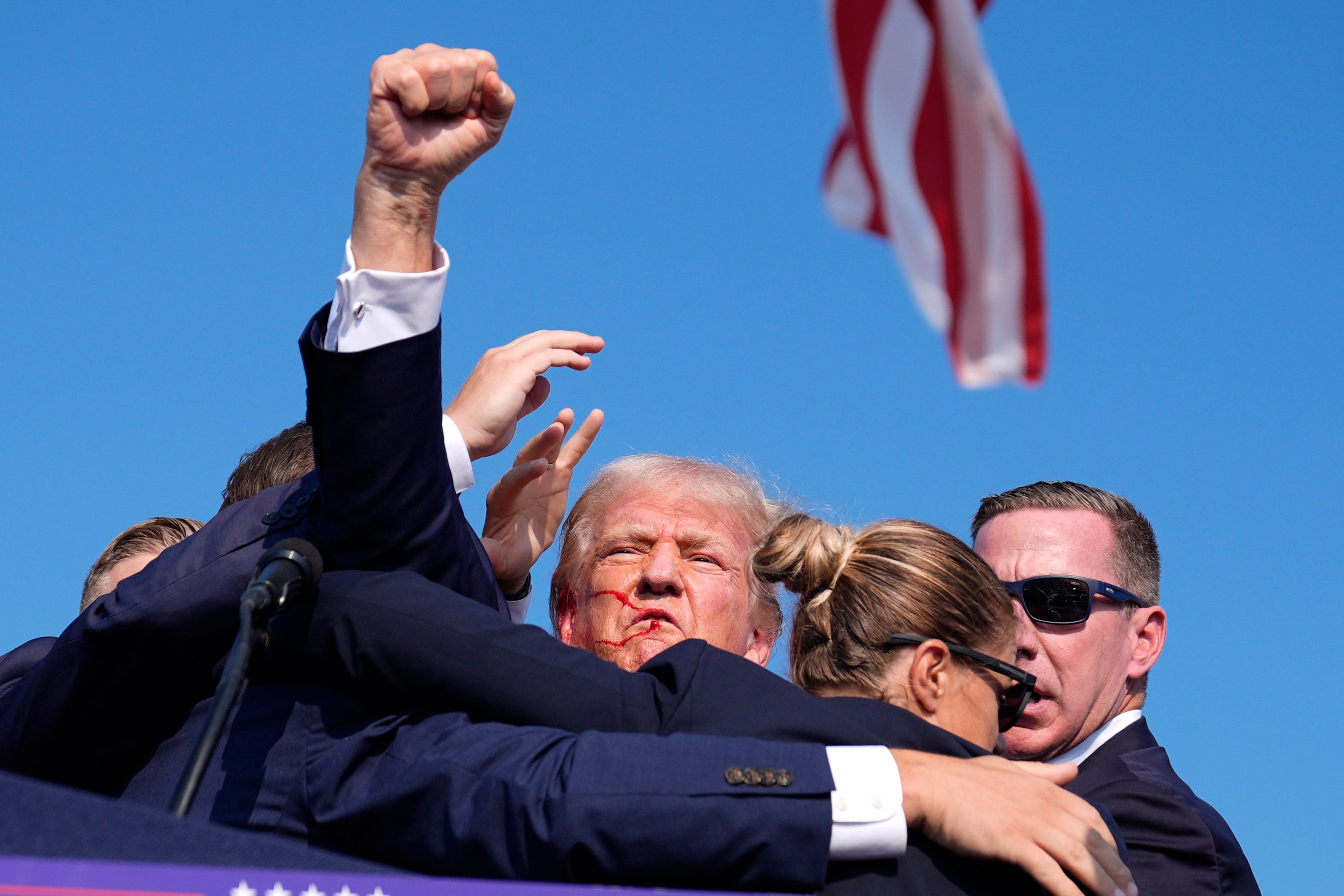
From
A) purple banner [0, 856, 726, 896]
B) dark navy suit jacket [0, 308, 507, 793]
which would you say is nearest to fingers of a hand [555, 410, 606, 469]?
dark navy suit jacket [0, 308, 507, 793]

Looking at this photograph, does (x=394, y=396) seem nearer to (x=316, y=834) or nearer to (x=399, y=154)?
(x=399, y=154)

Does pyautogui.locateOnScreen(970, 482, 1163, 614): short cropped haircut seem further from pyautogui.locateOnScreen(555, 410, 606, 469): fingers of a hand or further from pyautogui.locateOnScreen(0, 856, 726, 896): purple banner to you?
pyautogui.locateOnScreen(0, 856, 726, 896): purple banner

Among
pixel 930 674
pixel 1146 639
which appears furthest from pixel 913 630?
pixel 1146 639

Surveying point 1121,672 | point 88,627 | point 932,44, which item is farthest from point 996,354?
point 1121,672

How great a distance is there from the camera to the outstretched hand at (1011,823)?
2.17 metres

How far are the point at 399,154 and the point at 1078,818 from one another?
169cm

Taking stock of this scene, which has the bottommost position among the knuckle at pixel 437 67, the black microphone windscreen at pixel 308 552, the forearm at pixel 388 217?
the black microphone windscreen at pixel 308 552

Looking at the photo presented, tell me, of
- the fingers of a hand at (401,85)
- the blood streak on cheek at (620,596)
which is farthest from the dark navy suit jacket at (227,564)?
the blood streak on cheek at (620,596)

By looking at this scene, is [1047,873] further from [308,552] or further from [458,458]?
[458,458]

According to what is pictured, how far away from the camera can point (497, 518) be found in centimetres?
375

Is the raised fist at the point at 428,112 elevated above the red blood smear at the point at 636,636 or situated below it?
above

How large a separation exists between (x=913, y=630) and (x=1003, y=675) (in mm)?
223

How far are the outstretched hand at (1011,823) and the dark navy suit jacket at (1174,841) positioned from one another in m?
0.81

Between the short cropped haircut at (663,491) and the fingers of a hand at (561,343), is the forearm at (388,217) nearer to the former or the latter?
the fingers of a hand at (561,343)
